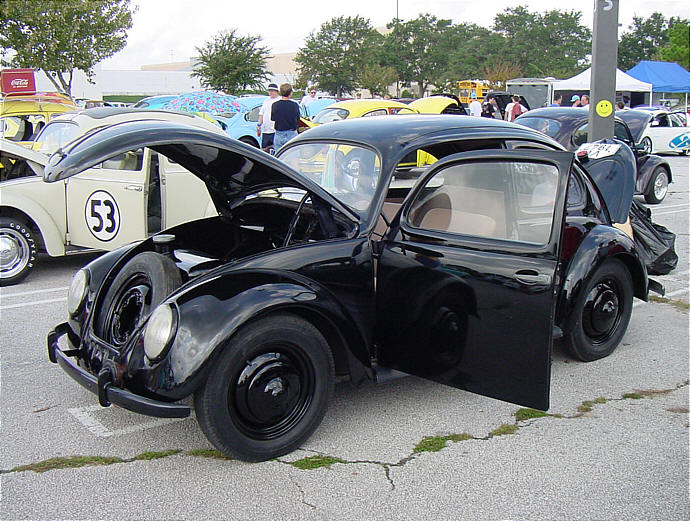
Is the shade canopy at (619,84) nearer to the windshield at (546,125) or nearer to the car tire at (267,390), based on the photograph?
the windshield at (546,125)

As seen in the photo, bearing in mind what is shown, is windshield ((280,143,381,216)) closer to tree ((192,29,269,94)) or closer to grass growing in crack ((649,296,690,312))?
grass growing in crack ((649,296,690,312))

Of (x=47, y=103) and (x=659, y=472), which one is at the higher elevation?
(x=47, y=103)

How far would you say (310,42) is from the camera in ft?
212

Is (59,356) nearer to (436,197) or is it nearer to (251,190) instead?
(251,190)

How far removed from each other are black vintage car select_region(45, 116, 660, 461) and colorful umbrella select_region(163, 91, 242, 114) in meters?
16.9

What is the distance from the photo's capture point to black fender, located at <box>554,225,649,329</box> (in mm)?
4496

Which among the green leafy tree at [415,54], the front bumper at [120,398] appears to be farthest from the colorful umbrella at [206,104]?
the green leafy tree at [415,54]

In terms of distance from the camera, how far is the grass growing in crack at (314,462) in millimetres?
3430

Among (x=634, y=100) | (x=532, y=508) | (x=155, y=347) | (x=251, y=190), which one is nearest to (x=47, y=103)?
(x=251, y=190)

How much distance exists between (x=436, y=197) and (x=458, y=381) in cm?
112

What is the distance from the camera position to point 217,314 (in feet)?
10.6

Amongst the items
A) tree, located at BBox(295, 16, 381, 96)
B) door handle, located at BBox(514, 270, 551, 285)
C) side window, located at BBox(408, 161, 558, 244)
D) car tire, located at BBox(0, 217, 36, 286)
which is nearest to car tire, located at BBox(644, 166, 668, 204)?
side window, located at BBox(408, 161, 558, 244)

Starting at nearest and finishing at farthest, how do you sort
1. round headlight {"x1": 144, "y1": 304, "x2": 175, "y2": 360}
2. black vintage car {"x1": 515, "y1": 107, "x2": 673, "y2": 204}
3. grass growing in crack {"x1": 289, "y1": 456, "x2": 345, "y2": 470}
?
round headlight {"x1": 144, "y1": 304, "x2": 175, "y2": 360} → grass growing in crack {"x1": 289, "y1": 456, "x2": 345, "y2": 470} → black vintage car {"x1": 515, "y1": 107, "x2": 673, "y2": 204}

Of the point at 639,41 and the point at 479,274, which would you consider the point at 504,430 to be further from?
the point at 639,41
